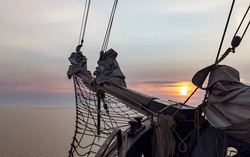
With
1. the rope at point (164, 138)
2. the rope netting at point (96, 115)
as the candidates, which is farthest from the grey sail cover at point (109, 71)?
the rope at point (164, 138)

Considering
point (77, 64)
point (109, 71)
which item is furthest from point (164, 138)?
point (77, 64)

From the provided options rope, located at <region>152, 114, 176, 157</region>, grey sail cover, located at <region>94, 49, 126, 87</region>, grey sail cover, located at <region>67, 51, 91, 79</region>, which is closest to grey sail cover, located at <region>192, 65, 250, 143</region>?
rope, located at <region>152, 114, 176, 157</region>

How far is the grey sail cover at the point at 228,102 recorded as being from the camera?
5.06ft

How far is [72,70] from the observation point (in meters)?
6.44

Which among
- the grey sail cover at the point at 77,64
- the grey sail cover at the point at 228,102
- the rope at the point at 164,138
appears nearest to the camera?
the grey sail cover at the point at 228,102

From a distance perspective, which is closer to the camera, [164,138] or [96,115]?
[164,138]

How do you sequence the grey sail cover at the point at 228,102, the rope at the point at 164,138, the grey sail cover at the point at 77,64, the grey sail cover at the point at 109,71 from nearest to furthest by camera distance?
the grey sail cover at the point at 228,102 < the rope at the point at 164,138 < the grey sail cover at the point at 109,71 < the grey sail cover at the point at 77,64

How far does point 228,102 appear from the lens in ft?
5.60

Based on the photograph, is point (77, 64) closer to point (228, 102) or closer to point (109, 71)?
point (109, 71)

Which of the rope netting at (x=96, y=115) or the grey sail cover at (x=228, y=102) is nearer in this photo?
the grey sail cover at (x=228, y=102)

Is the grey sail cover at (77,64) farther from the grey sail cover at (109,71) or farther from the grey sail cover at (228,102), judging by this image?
the grey sail cover at (228,102)

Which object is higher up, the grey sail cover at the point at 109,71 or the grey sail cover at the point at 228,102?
the grey sail cover at the point at 109,71

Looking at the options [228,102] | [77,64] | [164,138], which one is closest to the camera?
[228,102]

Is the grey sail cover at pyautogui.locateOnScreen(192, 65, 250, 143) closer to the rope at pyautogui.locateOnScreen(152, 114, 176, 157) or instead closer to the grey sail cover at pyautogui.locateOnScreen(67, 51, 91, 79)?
the rope at pyautogui.locateOnScreen(152, 114, 176, 157)
